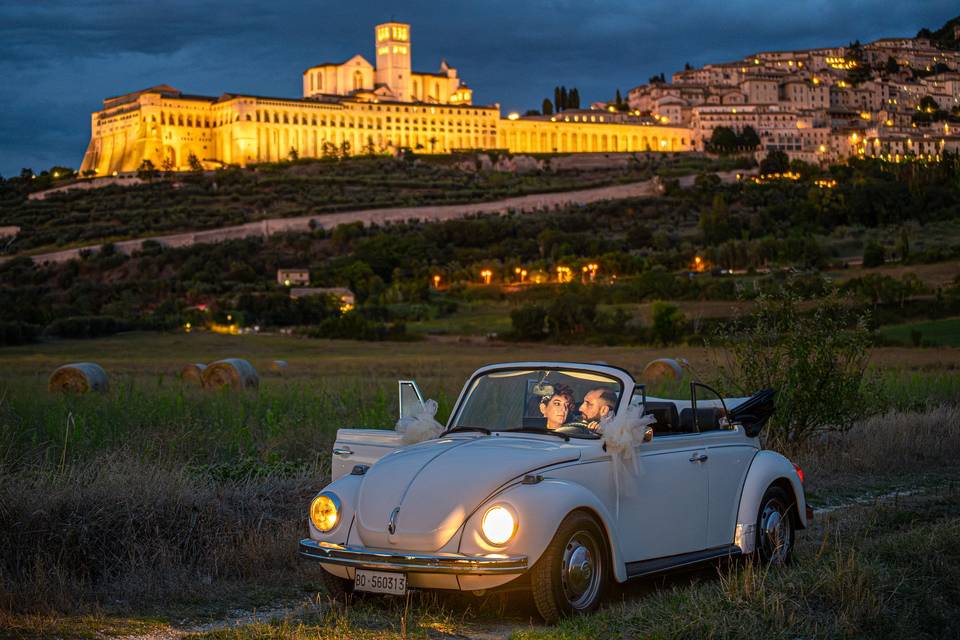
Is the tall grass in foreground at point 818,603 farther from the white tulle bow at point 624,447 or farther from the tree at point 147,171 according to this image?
the tree at point 147,171

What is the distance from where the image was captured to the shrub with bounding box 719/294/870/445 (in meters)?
15.4

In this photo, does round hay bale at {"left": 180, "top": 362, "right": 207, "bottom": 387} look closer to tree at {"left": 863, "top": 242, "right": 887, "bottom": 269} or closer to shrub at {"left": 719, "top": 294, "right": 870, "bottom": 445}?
shrub at {"left": 719, "top": 294, "right": 870, "bottom": 445}

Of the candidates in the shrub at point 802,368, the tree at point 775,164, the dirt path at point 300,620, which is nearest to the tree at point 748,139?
the tree at point 775,164

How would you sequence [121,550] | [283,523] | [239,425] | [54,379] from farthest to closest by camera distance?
[54,379]
[239,425]
[283,523]
[121,550]

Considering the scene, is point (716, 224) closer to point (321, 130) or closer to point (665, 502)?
point (321, 130)

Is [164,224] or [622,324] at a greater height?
[164,224]

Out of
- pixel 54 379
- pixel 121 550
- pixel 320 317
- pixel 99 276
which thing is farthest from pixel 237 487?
pixel 99 276

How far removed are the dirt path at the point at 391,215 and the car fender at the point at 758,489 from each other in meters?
99.8

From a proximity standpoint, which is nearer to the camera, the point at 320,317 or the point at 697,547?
the point at 697,547

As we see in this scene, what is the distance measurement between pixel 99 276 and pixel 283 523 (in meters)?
91.9

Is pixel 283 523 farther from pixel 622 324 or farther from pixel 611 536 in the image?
pixel 622 324

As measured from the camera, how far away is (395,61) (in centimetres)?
19612

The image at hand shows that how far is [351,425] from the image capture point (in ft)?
48.7

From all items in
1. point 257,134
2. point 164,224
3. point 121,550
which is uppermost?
point 257,134
